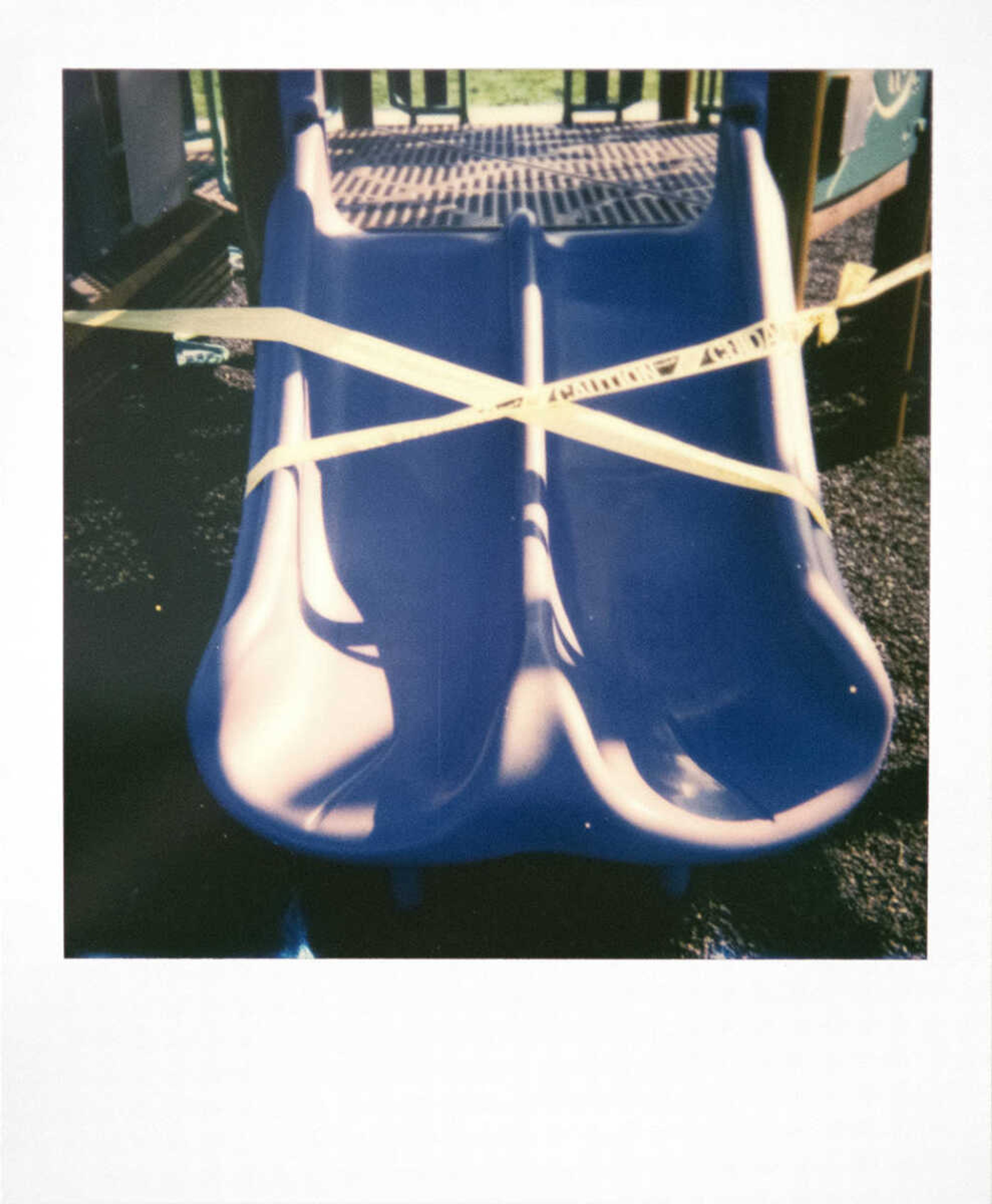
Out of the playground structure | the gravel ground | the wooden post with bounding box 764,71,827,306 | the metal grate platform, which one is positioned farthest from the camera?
the metal grate platform

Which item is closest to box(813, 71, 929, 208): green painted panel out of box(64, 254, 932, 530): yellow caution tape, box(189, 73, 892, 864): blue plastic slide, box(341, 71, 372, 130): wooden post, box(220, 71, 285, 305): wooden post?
box(189, 73, 892, 864): blue plastic slide

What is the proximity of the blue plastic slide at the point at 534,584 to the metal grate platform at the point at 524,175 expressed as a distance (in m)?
0.43

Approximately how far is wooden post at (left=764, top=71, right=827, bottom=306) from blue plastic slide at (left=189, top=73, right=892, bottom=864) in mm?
118

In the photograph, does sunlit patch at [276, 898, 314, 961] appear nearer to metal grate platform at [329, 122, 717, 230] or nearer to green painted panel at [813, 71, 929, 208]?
metal grate platform at [329, 122, 717, 230]

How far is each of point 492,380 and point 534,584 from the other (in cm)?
40

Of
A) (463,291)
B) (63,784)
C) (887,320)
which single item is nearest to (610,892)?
(63,784)

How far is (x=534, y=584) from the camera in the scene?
Answer: 3.48 feet

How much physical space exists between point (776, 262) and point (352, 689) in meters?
0.83

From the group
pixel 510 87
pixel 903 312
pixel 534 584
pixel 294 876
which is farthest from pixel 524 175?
pixel 294 876

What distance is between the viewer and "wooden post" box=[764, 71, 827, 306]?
1.51 m

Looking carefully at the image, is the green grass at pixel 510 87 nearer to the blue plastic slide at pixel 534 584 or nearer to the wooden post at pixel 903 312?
the blue plastic slide at pixel 534 584

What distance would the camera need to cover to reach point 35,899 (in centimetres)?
107

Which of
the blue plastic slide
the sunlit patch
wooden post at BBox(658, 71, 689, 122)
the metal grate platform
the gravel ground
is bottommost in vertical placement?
the sunlit patch

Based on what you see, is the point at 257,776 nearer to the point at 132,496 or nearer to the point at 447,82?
the point at 132,496
